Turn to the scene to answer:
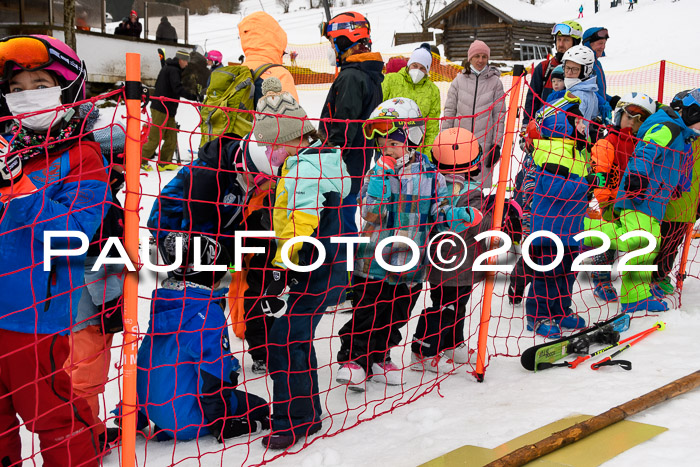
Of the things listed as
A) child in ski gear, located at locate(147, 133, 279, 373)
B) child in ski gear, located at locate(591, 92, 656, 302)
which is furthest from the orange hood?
child in ski gear, located at locate(591, 92, 656, 302)

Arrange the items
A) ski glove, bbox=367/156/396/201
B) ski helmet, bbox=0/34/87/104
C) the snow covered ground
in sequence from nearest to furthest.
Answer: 1. ski helmet, bbox=0/34/87/104
2. the snow covered ground
3. ski glove, bbox=367/156/396/201

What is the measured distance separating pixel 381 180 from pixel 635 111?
2.84 meters

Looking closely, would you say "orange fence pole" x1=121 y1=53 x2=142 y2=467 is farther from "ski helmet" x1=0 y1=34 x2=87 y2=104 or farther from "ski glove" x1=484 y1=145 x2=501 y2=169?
"ski glove" x1=484 y1=145 x2=501 y2=169

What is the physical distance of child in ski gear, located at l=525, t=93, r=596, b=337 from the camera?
4.60 metres

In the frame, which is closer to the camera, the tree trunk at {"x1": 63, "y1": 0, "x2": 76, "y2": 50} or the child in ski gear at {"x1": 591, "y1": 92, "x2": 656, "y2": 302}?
the child in ski gear at {"x1": 591, "y1": 92, "x2": 656, "y2": 302}

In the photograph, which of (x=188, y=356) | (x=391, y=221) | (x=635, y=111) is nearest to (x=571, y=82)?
(x=635, y=111)

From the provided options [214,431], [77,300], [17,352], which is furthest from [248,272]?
[17,352]

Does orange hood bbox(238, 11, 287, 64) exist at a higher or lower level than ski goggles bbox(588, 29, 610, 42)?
lower

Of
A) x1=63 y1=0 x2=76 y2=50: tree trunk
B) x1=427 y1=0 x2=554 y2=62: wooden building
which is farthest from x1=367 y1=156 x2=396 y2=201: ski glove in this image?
x1=427 y1=0 x2=554 y2=62: wooden building

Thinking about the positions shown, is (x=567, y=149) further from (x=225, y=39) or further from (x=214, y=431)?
(x=225, y=39)

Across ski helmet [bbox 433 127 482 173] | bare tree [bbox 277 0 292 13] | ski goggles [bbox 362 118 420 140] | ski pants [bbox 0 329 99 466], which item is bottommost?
ski pants [bbox 0 329 99 466]

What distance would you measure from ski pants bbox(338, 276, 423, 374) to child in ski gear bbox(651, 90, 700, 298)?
256 cm

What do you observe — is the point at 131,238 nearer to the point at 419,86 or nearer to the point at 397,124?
the point at 397,124

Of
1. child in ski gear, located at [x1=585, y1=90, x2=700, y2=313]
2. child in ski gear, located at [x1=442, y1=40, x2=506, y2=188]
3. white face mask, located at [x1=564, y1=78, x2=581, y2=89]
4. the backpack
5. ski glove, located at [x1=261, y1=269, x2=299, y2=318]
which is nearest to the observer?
ski glove, located at [x1=261, y1=269, x2=299, y2=318]
